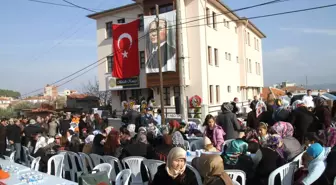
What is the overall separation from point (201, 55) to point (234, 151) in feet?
51.5

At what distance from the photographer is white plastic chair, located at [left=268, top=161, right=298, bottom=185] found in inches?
186

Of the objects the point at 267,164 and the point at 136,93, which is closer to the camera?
the point at 267,164

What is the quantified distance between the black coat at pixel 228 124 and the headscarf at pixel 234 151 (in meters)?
2.59

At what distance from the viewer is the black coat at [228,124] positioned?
794 cm

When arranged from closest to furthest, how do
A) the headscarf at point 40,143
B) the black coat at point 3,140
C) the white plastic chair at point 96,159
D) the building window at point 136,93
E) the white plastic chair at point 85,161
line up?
the white plastic chair at point 96,159 < the white plastic chair at point 85,161 < the headscarf at point 40,143 < the black coat at point 3,140 < the building window at point 136,93

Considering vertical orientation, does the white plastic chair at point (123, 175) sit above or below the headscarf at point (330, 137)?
below

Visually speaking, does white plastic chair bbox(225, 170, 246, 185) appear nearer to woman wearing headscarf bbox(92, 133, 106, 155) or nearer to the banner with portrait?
woman wearing headscarf bbox(92, 133, 106, 155)

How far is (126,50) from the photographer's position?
76.8 ft

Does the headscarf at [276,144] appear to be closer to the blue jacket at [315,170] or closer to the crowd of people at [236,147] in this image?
the crowd of people at [236,147]

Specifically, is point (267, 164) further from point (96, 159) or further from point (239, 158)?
point (96, 159)

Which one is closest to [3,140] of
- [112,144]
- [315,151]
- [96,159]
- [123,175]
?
[96,159]

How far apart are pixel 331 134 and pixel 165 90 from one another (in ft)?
53.3

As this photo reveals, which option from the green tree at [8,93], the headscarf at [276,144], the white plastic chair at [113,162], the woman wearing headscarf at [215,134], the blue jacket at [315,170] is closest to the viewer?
the blue jacket at [315,170]

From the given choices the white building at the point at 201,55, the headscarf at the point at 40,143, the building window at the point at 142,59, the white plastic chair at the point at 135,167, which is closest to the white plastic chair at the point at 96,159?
the white plastic chair at the point at 135,167
